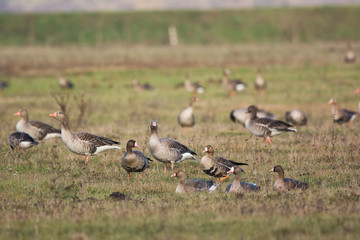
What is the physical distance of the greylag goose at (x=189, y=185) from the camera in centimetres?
1052

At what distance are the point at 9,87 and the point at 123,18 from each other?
5946cm

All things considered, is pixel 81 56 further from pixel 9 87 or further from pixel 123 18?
pixel 123 18

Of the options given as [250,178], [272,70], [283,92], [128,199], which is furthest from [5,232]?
[272,70]

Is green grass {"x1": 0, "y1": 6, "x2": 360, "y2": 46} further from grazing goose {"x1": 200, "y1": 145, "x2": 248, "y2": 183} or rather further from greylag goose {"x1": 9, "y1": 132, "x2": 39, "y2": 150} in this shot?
grazing goose {"x1": 200, "y1": 145, "x2": 248, "y2": 183}

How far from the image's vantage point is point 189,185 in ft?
35.4

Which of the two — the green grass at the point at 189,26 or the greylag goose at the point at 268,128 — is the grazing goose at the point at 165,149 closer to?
the greylag goose at the point at 268,128

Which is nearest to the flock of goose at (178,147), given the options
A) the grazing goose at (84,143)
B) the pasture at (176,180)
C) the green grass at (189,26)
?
the grazing goose at (84,143)

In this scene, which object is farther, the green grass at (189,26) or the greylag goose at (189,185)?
the green grass at (189,26)

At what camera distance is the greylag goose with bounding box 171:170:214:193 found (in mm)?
10516

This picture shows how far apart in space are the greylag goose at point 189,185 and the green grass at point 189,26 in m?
65.7

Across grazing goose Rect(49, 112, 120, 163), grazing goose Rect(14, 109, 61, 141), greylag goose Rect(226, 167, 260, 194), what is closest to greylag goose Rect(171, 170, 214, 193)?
greylag goose Rect(226, 167, 260, 194)

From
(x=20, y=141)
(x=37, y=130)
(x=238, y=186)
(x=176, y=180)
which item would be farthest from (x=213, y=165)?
(x=37, y=130)

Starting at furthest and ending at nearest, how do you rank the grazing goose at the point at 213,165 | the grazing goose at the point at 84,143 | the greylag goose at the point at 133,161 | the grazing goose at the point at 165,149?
the grazing goose at the point at 84,143
the grazing goose at the point at 165,149
the greylag goose at the point at 133,161
the grazing goose at the point at 213,165

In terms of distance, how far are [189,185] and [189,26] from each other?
7753 cm
